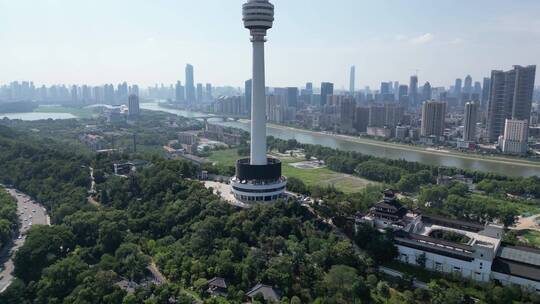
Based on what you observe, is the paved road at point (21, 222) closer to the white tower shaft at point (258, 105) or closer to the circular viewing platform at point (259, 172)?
the circular viewing platform at point (259, 172)

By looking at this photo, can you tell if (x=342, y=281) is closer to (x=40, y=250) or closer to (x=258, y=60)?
(x=40, y=250)

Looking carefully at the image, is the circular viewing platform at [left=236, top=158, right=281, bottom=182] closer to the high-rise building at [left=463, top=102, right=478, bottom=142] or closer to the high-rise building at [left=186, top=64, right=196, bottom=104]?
the high-rise building at [left=463, top=102, right=478, bottom=142]

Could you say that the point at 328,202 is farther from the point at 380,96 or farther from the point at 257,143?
the point at 380,96

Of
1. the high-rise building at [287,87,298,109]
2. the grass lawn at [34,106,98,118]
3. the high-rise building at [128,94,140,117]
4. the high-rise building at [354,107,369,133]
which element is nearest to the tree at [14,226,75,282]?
the high-rise building at [354,107,369,133]

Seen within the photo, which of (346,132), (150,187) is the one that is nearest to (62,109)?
(346,132)

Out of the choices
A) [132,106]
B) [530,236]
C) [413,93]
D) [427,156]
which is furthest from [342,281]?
[413,93]

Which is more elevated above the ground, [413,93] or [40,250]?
[413,93]
